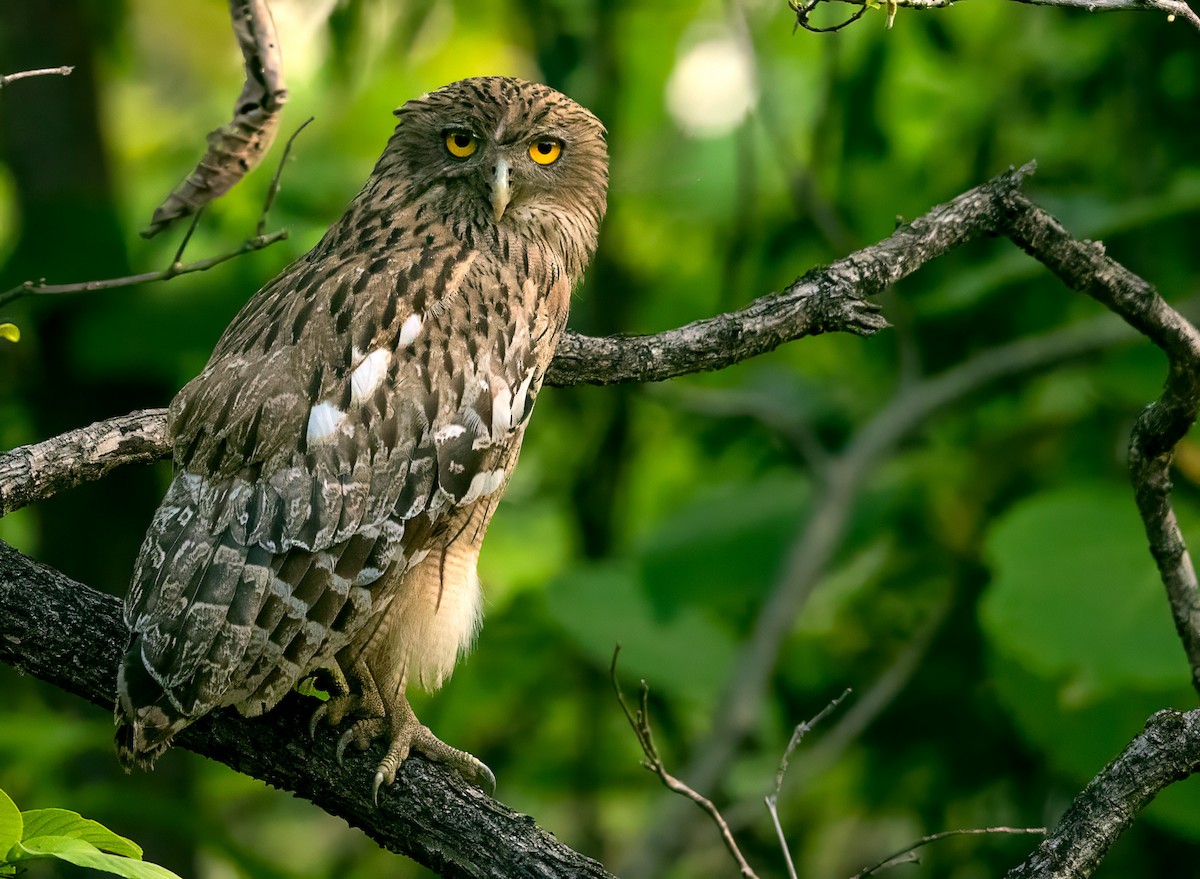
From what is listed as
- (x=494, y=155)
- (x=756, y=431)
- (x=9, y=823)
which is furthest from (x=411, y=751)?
(x=756, y=431)

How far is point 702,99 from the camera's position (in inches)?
185

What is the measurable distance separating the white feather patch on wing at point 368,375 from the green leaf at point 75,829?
884 mm

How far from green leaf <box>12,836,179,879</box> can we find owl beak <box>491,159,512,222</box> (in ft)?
4.81

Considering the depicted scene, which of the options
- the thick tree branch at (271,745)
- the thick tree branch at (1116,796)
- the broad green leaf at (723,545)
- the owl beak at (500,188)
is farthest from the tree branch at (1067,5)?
the broad green leaf at (723,545)

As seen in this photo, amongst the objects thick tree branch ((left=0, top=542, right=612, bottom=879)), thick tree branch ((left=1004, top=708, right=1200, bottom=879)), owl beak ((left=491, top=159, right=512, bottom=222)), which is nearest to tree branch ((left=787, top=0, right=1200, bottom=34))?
owl beak ((left=491, top=159, right=512, bottom=222))

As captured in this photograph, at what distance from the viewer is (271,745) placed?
85.9 inches

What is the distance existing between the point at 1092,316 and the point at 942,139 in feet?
2.95

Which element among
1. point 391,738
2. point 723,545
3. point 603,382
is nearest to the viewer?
point 391,738

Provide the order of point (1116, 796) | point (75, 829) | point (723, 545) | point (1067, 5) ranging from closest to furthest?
point (75, 829)
point (1067, 5)
point (1116, 796)
point (723, 545)

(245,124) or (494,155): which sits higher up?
(245,124)

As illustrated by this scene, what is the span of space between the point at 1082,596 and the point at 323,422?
1.90m

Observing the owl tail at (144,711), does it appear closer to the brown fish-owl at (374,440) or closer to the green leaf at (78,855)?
the brown fish-owl at (374,440)

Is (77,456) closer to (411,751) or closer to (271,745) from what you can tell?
(271,745)

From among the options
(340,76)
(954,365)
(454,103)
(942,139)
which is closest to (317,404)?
(454,103)
